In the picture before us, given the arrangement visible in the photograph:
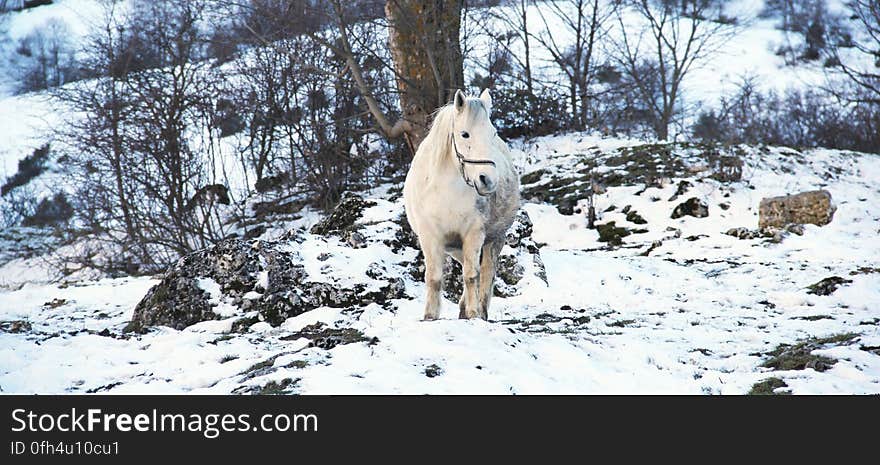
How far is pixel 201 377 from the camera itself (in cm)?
432

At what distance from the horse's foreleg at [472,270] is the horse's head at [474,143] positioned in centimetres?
56

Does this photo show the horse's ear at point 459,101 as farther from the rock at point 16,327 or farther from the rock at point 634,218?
the rock at point 634,218

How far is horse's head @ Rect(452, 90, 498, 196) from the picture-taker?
15.0 ft

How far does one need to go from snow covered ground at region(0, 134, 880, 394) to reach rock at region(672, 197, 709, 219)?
143 millimetres

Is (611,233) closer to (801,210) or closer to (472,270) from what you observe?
(801,210)

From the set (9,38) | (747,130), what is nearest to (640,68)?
(747,130)

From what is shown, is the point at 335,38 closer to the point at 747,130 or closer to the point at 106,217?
the point at 106,217

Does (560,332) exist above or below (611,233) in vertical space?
above

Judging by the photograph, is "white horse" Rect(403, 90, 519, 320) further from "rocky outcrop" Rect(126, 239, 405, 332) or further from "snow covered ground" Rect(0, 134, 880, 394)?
"rocky outcrop" Rect(126, 239, 405, 332)

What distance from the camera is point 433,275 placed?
543 centimetres

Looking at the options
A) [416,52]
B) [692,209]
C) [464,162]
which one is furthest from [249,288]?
[692,209]

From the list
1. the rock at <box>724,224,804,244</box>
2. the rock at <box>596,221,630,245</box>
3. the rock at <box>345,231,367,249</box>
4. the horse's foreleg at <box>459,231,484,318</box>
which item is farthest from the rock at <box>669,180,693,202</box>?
the horse's foreleg at <box>459,231,484,318</box>

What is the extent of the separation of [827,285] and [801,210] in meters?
4.23

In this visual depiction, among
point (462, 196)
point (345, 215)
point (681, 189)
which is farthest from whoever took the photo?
point (681, 189)
